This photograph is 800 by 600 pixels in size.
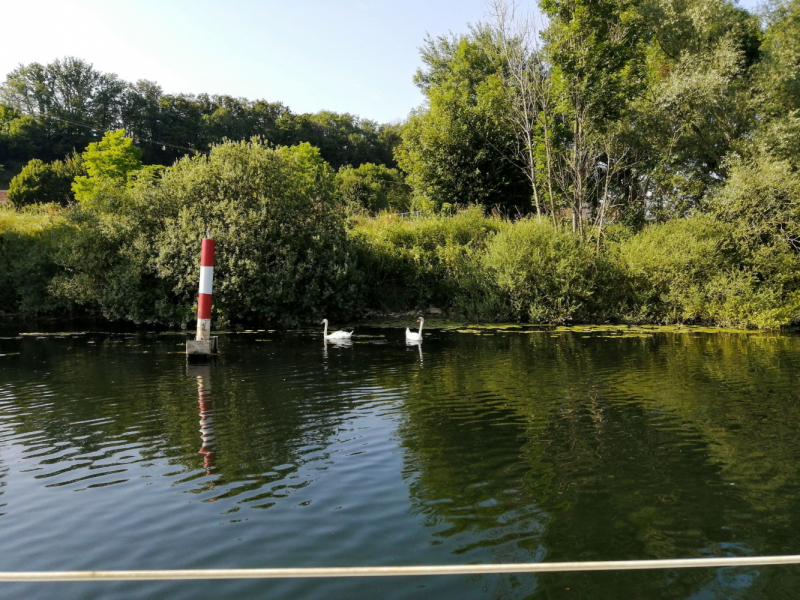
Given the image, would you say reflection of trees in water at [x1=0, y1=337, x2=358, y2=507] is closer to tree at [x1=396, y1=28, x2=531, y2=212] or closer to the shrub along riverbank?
the shrub along riverbank

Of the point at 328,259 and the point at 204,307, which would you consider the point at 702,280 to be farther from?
the point at 204,307

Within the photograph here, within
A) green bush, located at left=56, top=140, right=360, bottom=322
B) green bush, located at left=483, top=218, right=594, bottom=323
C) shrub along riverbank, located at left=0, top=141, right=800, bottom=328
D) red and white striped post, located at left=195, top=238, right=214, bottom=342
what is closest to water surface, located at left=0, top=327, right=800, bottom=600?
red and white striped post, located at left=195, top=238, right=214, bottom=342

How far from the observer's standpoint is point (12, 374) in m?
12.4

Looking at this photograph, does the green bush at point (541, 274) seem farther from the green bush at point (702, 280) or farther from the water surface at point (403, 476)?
the water surface at point (403, 476)

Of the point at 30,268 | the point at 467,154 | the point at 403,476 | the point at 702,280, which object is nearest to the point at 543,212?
the point at 467,154

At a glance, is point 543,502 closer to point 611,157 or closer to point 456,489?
point 456,489

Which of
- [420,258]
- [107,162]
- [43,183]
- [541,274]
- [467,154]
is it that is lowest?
[541,274]

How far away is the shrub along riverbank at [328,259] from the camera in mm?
23000

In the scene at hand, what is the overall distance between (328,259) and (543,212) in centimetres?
1458

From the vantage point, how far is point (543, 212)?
33.4m

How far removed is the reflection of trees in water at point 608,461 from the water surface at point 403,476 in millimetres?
29

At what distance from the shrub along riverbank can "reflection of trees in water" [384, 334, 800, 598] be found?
1143 centimetres

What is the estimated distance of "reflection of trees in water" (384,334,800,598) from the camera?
447 cm

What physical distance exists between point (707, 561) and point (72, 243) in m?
26.4
